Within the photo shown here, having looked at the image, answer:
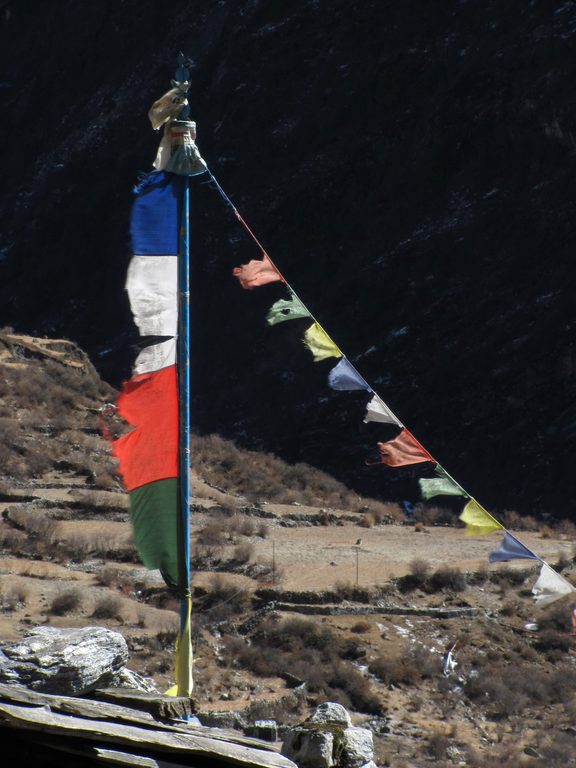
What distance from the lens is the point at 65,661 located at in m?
7.84

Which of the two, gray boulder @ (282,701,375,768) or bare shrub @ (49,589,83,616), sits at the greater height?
gray boulder @ (282,701,375,768)

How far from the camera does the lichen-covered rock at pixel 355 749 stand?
7.79m

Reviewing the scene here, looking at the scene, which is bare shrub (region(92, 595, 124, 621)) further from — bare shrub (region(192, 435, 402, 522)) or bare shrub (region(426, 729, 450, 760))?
bare shrub (region(192, 435, 402, 522))

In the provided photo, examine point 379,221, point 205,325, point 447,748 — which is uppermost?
point 379,221

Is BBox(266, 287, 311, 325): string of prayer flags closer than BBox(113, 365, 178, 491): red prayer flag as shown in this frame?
No

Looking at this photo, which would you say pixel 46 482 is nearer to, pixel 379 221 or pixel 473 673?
pixel 473 673

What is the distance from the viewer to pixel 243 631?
19.9 metres

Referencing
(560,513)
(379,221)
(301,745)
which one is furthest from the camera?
(379,221)

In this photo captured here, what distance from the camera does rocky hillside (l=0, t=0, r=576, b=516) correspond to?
4141 centimetres

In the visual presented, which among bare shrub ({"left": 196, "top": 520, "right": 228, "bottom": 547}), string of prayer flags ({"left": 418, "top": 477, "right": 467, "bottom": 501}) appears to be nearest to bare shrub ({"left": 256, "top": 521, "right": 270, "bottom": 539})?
bare shrub ({"left": 196, "top": 520, "right": 228, "bottom": 547})

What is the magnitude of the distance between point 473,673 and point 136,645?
5025mm

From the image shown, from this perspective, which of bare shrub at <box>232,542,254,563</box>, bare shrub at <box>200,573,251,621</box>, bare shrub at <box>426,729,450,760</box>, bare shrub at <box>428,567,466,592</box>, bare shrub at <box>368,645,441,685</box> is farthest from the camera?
bare shrub at <box>232,542,254,563</box>

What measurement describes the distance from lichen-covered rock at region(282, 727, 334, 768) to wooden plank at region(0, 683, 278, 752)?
1.56 m

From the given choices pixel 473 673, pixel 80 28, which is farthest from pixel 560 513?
pixel 80 28
